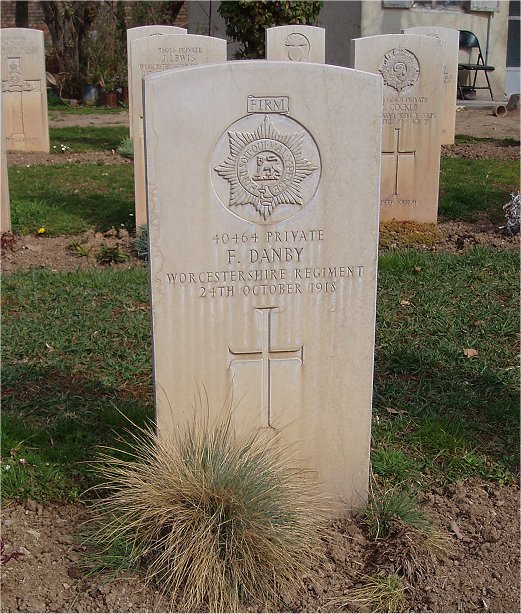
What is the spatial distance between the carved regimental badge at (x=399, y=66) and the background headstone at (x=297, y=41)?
6.35 feet

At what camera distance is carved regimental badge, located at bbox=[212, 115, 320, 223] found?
10.6 feet

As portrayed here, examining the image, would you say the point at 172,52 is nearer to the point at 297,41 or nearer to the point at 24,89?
the point at 297,41

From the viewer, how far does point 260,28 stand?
523 inches

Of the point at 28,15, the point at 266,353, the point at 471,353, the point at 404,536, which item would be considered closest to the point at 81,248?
the point at 471,353

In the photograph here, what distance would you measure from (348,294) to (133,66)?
5.00m

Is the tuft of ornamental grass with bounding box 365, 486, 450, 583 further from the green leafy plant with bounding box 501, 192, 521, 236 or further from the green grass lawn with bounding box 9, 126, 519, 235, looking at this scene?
the green grass lawn with bounding box 9, 126, 519, 235

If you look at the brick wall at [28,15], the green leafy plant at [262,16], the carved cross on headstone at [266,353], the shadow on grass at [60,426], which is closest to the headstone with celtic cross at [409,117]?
the shadow on grass at [60,426]

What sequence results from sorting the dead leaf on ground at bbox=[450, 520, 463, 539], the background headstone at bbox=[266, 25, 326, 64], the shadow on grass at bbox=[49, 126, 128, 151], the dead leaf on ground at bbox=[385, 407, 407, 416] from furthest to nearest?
the shadow on grass at bbox=[49, 126, 128, 151], the background headstone at bbox=[266, 25, 326, 64], the dead leaf on ground at bbox=[385, 407, 407, 416], the dead leaf on ground at bbox=[450, 520, 463, 539]

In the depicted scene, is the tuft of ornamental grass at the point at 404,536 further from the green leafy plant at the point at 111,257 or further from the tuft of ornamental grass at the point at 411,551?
the green leafy plant at the point at 111,257

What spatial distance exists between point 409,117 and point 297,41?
2283mm

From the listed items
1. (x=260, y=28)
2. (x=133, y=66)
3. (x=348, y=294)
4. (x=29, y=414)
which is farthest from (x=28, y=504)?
(x=260, y=28)

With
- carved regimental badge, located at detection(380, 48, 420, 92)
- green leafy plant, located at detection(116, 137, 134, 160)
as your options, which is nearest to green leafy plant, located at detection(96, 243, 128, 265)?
carved regimental badge, located at detection(380, 48, 420, 92)

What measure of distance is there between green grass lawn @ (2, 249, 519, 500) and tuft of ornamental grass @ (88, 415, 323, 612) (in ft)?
2.01

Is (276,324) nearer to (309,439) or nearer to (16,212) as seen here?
(309,439)
